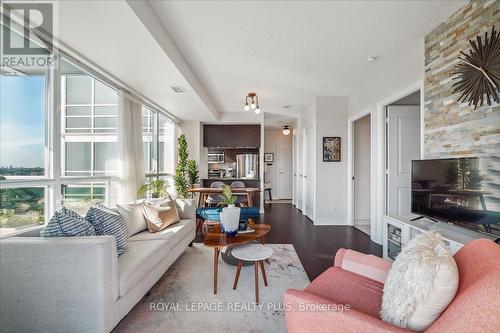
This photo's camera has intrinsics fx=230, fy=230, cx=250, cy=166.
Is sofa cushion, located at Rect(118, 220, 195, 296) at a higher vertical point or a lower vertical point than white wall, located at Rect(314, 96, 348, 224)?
lower

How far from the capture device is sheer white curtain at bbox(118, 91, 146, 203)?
11.4 ft

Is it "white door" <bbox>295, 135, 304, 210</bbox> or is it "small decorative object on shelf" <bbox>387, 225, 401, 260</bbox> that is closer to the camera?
"small decorative object on shelf" <bbox>387, 225, 401, 260</bbox>

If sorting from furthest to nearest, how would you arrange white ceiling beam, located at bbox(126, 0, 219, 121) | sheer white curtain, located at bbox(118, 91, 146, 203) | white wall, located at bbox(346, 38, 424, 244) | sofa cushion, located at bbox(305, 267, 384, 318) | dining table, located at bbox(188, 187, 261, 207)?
1. dining table, located at bbox(188, 187, 261, 207)
2. sheer white curtain, located at bbox(118, 91, 146, 203)
3. white wall, located at bbox(346, 38, 424, 244)
4. white ceiling beam, located at bbox(126, 0, 219, 121)
5. sofa cushion, located at bbox(305, 267, 384, 318)

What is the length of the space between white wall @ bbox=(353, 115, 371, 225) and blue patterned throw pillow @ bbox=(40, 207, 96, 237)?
15.2 ft

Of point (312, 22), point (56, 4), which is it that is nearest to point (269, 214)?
point (312, 22)

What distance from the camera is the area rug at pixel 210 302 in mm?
1754

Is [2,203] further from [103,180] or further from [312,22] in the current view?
[312,22]

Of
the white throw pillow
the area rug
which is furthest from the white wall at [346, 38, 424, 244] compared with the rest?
the white throw pillow

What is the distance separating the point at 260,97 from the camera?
4.98 m

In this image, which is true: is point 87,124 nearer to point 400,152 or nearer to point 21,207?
point 21,207

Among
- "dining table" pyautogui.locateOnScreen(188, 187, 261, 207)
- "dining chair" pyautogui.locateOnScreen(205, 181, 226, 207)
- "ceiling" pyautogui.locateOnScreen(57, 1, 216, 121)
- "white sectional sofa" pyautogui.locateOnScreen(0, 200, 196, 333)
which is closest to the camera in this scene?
"white sectional sofa" pyautogui.locateOnScreen(0, 200, 196, 333)

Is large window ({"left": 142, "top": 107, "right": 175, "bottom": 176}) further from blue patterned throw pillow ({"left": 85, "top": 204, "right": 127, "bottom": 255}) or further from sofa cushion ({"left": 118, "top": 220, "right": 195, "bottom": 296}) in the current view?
blue patterned throw pillow ({"left": 85, "top": 204, "right": 127, "bottom": 255})

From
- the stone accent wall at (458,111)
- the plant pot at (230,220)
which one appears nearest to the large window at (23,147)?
the plant pot at (230,220)

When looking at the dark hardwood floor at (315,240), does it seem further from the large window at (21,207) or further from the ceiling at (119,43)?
the ceiling at (119,43)
